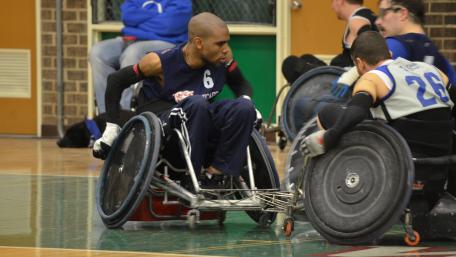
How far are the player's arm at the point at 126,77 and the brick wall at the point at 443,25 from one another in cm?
589

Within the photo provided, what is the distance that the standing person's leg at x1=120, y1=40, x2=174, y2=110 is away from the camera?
13.6m

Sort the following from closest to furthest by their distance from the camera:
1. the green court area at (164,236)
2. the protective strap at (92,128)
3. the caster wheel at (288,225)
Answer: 1. the green court area at (164,236)
2. the caster wheel at (288,225)
3. the protective strap at (92,128)

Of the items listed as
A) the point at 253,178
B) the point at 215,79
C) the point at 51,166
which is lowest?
the point at 51,166

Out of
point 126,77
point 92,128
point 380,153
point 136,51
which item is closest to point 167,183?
point 126,77

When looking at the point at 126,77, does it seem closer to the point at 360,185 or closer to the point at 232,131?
the point at 232,131

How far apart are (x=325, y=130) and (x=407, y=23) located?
5.19 feet

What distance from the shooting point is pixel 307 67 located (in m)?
13.2

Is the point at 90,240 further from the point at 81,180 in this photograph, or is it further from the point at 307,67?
the point at 307,67

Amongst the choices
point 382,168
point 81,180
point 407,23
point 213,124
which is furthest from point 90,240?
point 81,180

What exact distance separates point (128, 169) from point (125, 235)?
509mm

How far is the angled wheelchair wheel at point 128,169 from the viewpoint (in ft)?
28.4

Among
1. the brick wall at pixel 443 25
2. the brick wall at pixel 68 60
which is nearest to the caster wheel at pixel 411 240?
the brick wall at pixel 443 25

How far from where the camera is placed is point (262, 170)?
9203 mm

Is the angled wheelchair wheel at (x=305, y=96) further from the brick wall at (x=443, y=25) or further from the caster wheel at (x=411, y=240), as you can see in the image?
the caster wheel at (x=411, y=240)
